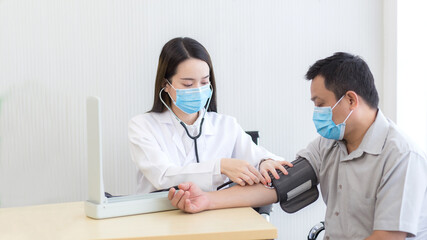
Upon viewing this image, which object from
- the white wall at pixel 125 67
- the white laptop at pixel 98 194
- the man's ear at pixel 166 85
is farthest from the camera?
the white wall at pixel 125 67

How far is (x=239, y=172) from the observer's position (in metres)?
1.58

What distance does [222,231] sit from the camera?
45.8 inches

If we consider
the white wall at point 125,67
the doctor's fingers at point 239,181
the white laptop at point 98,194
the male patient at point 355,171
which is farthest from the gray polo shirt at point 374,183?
the white wall at point 125,67

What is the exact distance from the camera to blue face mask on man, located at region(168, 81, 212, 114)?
6.18 ft

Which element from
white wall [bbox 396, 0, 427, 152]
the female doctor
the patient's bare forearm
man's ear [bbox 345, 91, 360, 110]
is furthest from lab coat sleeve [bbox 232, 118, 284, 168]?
white wall [bbox 396, 0, 427, 152]

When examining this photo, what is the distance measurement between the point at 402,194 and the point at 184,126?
89 centimetres

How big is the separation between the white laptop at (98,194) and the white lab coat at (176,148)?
0.27 meters

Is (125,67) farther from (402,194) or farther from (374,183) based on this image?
(402,194)

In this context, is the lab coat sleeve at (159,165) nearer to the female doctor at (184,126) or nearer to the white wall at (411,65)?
the female doctor at (184,126)

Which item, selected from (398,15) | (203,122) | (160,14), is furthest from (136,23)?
(398,15)

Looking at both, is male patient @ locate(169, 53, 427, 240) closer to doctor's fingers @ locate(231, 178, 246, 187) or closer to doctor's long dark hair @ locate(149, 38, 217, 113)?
doctor's fingers @ locate(231, 178, 246, 187)

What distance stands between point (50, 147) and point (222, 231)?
1.59 metres

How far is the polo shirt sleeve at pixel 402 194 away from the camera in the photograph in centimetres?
134

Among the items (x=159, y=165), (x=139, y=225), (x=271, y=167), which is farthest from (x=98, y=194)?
(x=271, y=167)
